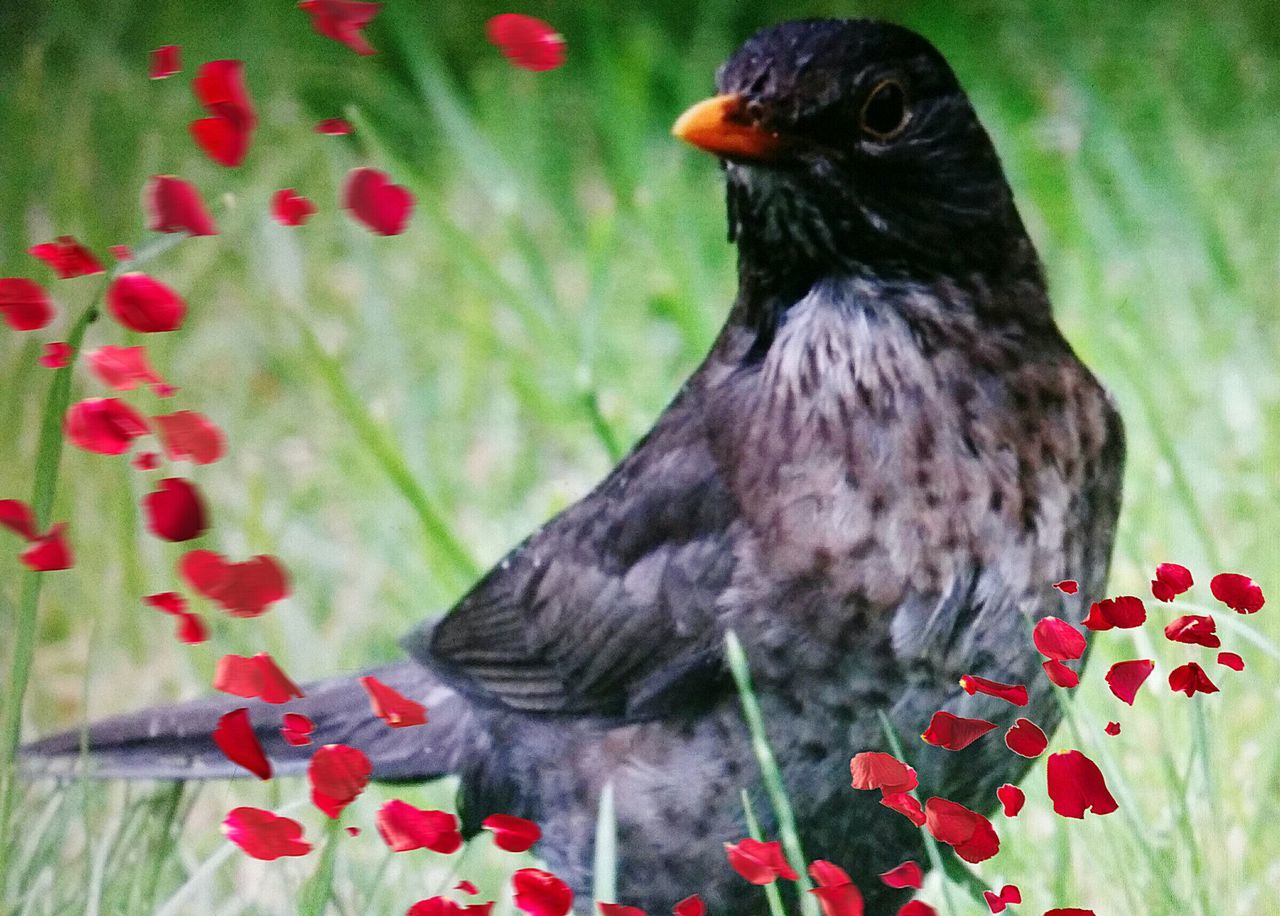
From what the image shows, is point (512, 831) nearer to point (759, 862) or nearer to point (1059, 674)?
point (759, 862)

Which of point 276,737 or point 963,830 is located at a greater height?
A: point 963,830

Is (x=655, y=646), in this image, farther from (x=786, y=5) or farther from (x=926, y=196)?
(x=786, y=5)

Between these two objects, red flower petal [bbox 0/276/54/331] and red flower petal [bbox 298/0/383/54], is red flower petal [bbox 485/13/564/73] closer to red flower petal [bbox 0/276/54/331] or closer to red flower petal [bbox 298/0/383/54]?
red flower petal [bbox 298/0/383/54]

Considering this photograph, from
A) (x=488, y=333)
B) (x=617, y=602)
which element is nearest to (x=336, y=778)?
(x=617, y=602)

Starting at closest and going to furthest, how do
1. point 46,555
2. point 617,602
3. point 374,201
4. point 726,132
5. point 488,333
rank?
point 46,555 → point 374,201 → point 726,132 → point 617,602 → point 488,333

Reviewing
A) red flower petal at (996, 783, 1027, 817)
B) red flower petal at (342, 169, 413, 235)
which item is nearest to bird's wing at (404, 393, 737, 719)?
red flower petal at (996, 783, 1027, 817)

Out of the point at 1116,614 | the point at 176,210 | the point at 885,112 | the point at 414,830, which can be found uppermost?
the point at 885,112

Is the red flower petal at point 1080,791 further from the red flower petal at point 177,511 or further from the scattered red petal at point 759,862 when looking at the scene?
the red flower petal at point 177,511
